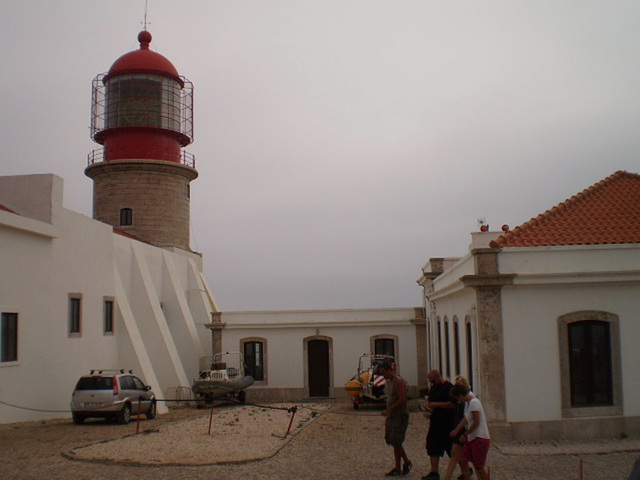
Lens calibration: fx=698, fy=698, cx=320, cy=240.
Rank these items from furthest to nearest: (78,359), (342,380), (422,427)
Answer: (342,380) < (78,359) < (422,427)

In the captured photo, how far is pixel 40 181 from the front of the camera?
18.6m

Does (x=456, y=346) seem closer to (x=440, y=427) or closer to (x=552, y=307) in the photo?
(x=552, y=307)

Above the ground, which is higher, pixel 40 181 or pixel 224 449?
pixel 40 181

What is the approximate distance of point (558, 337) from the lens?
1370 cm

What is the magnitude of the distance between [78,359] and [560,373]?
13.5 m

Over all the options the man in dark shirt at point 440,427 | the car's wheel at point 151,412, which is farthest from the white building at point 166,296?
the man in dark shirt at point 440,427

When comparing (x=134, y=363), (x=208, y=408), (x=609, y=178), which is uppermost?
(x=609, y=178)

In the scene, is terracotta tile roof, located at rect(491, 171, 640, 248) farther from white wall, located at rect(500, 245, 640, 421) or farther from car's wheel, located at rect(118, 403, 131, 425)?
car's wheel, located at rect(118, 403, 131, 425)

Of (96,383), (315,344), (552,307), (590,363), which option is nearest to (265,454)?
(552,307)

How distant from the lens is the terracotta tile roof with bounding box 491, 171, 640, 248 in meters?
14.5

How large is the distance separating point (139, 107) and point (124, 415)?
15.4 meters

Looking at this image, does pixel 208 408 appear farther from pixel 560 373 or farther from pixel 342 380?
pixel 560 373

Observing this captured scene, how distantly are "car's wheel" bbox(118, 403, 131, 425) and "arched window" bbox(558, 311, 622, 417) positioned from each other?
10.2 meters

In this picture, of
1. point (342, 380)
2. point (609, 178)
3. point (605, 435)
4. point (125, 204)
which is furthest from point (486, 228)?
point (125, 204)
